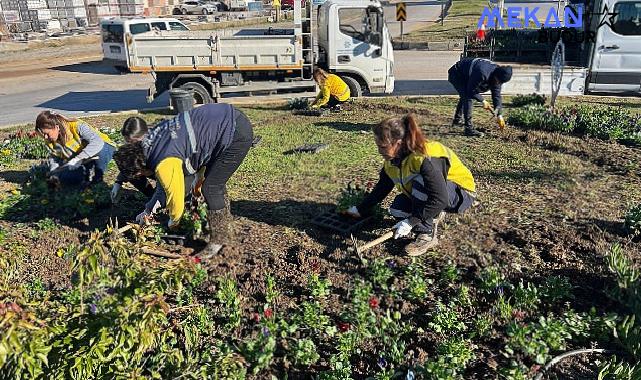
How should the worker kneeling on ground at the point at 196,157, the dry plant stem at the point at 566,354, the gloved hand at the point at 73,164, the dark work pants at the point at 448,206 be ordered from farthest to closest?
the gloved hand at the point at 73,164 → the dark work pants at the point at 448,206 → the worker kneeling on ground at the point at 196,157 → the dry plant stem at the point at 566,354

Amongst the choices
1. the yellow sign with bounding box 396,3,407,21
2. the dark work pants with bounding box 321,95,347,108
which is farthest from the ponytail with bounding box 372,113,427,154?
the yellow sign with bounding box 396,3,407,21

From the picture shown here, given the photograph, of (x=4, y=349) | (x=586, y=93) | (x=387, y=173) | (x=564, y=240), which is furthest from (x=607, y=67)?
(x=4, y=349)

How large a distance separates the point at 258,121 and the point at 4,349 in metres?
8.16

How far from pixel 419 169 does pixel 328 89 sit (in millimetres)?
6085

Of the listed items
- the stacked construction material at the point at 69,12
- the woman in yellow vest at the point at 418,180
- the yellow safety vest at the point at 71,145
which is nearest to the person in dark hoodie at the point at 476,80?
the woman in yellow vest at the point at 418,180

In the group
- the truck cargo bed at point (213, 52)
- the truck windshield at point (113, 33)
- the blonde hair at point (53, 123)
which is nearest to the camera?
the blonde hair at point (53, 123)

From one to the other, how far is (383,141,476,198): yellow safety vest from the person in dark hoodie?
371cm

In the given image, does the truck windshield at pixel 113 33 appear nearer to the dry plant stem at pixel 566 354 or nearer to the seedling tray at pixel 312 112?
the seedling tray at pixel 312 112

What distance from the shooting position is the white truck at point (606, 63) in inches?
425

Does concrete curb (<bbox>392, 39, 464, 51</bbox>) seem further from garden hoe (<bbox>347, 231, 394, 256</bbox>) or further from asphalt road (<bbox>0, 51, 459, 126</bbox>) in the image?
garden hoe (<bbox>347, 231, 394, 256</bbox>)

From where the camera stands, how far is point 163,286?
2709mm

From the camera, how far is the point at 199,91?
36.7 feet

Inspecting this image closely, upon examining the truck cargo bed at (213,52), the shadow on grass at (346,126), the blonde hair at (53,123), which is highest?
the truck cargo bed at (213,52)

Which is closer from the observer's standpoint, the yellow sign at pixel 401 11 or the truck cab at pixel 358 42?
the truck cab at pixel 358 42
